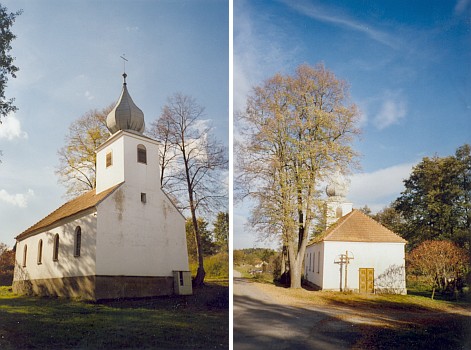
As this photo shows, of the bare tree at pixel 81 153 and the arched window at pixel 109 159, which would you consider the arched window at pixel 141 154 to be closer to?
the arched window at pixel 109 159

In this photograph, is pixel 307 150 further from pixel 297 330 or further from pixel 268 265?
pixel 297 330

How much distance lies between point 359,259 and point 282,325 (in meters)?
1.22

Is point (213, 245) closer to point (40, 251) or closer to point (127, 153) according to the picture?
point (127, 153)

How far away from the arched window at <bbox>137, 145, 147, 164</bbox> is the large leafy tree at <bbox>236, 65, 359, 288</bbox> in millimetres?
1300

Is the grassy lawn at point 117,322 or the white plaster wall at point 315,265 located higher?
the white plaster wall at point 315,265

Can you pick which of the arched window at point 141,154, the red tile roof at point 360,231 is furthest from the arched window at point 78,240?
the red tile roof at point 360,231

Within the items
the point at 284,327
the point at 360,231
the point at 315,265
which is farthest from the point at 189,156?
the point at 284,327

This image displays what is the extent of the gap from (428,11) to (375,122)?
159cm

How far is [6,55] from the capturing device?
25.0 feet

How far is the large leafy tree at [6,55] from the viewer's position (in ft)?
24.8

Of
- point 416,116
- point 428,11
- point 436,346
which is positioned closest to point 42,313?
point 436,346

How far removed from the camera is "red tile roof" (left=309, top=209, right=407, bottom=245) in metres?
7.30

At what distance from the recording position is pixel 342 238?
7.35 m

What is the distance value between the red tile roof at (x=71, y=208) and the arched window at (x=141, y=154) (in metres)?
0.55
